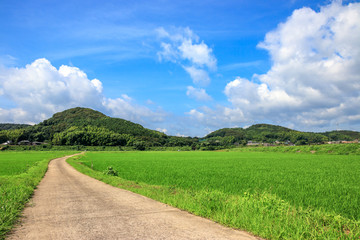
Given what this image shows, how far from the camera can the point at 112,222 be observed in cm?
701

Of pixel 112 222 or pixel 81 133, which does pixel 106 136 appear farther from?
pixel 112 222

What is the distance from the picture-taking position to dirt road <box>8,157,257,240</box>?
598 cm

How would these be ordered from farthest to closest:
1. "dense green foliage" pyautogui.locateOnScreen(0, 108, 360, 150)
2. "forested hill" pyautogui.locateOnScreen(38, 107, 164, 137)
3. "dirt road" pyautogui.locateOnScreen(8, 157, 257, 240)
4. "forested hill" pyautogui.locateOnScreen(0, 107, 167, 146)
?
"forested hill" pyautogui.locateOnScreen(38, 107, 164, 137), "forested hill" pyautogui.locateOnScreen(0, 107, 167, 146), "dense green foliage" pyautogui.locateOnScreen(0, 108, 360, 150), "dirt road" pyautogui.locateOnScreen(8, 157, 257, 240)

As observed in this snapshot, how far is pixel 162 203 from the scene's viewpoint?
388 inches

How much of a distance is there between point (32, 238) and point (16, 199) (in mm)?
4855

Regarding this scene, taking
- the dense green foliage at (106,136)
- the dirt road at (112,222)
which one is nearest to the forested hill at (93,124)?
the dense green foliage at (106,136)

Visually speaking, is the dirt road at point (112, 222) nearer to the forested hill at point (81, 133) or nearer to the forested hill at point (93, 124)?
the forested hill at point (81, 133)

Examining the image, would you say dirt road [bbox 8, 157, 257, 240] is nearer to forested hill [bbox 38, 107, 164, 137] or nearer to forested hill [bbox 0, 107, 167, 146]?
forested hill [bbox 0, 107, 167, 146]

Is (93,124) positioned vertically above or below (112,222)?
above

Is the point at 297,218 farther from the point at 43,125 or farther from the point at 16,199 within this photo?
the point at 43,125

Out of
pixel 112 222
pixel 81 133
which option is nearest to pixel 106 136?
pixel 81 133

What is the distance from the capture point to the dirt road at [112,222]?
598 cm

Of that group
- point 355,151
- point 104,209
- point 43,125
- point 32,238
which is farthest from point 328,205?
point 43,125

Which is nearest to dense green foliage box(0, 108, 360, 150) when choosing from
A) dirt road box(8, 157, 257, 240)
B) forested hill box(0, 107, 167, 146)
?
forested hill box(0, 107, 167, 146)
